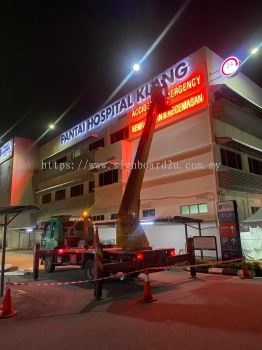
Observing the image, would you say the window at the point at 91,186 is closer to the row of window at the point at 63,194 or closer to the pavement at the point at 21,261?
the row of window at the point at 63,194

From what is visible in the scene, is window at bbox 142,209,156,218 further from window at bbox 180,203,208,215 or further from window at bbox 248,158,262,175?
window at bbox 248,158,262,175

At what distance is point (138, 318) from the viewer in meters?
6.79

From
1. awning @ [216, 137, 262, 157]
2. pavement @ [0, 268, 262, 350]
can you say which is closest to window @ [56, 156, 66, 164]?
awning @ [216, 137, 262, 157]

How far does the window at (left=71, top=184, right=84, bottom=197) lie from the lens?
33650 millimetres

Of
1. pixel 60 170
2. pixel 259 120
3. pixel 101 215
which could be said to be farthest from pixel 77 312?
pixel 60 170

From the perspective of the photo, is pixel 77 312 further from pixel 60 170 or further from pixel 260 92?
pixel 60 170

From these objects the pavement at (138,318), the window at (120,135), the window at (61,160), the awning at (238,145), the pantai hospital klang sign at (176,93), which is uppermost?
the pantai hospital klang sign at (176,93)

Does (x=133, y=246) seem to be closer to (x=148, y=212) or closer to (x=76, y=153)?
(x=148, y=212)

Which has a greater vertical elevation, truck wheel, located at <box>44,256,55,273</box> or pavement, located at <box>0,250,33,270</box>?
truck wheel, located at <box>44,256,55,273</box>

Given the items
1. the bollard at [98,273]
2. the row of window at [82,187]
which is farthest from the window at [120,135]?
the bollard at [98,273]

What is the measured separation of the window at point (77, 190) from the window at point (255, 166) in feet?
60.9

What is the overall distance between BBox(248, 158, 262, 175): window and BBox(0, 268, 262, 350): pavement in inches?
563

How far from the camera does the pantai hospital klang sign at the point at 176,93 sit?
21.9m

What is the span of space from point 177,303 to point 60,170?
103 ft
